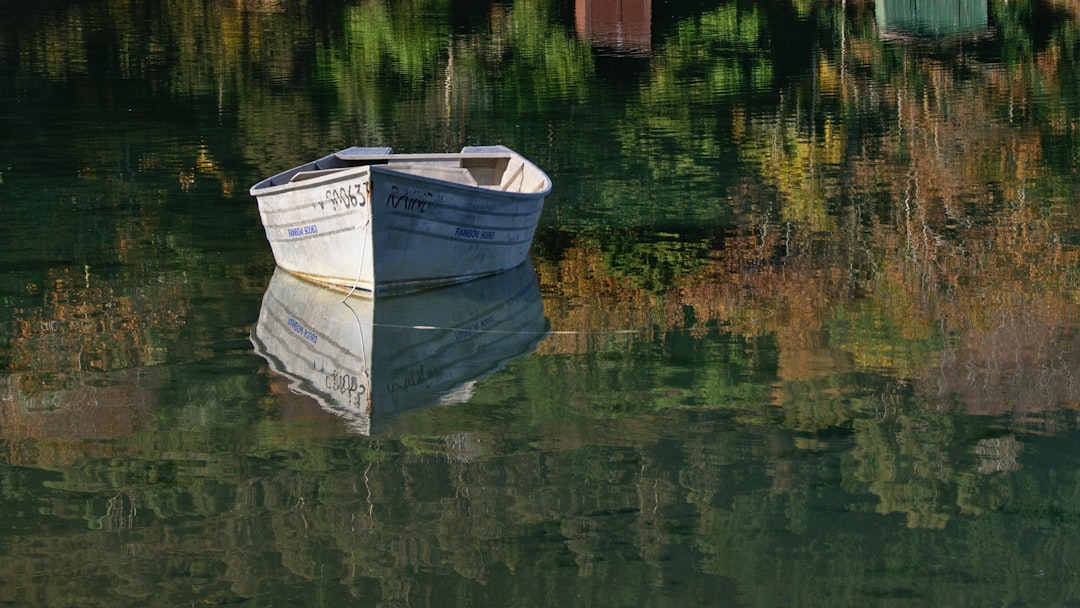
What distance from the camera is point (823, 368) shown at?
52.7 feet

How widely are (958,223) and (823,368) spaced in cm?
875

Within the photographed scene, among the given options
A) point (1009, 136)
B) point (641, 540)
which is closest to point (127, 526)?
point (641, 540)

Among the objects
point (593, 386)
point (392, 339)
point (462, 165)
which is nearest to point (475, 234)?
point (392, 339)

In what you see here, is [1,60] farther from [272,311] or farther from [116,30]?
[272,311]

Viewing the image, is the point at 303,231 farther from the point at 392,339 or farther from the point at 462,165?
the point at 462,165

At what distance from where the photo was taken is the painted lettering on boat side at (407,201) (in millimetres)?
18812

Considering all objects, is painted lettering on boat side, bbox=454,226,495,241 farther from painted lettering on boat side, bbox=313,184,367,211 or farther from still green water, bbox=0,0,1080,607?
painted lettering on boat side, bbox=313,184,367,211

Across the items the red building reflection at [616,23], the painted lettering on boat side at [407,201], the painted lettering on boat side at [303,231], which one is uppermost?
the red building reflection at [616,23]

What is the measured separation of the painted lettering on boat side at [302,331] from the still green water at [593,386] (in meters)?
0.43

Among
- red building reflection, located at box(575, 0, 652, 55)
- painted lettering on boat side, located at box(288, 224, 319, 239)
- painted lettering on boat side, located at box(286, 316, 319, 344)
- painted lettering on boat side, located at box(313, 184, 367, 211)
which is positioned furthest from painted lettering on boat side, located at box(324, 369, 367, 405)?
red building reflection, located at box(575, 0, 652, 55)

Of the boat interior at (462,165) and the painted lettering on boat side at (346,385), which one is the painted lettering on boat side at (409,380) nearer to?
the painted lettering on boat side at (346,385)

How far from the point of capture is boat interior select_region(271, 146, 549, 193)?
23188mm

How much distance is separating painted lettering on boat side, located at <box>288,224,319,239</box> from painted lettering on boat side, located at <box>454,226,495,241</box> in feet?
5.87

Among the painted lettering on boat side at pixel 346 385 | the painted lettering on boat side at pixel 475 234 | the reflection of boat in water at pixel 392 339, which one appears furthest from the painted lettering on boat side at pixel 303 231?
the painted lettering on boat side at pixel 346 385
